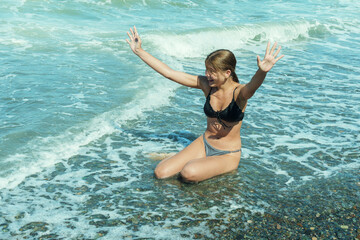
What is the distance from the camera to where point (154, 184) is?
5430 millimetres

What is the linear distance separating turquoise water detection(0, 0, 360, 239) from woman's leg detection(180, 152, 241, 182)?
0.36ft

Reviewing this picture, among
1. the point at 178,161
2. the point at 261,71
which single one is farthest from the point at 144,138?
the point at 261,71

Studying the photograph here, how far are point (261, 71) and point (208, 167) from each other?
149cm

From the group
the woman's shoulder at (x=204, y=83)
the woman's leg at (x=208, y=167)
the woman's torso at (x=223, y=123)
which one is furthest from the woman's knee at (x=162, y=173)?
the woman's shoulder at (x=204, y=83)

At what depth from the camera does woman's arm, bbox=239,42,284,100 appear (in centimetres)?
453

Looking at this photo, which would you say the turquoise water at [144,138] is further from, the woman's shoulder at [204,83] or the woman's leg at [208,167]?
the woman's shoulder at [204,83]

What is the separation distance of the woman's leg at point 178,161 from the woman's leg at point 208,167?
116mm

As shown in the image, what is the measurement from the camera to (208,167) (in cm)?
548

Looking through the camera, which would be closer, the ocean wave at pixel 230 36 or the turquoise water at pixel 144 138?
the turquoise water at pixel 144 138

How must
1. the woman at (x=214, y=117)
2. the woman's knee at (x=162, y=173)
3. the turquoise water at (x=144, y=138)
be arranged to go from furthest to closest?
the woman's knee at (x=162, y=173) < the woman at (x=214, y=117) < the turquoise water at (x=144, y=138)

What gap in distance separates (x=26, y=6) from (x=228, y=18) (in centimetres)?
888

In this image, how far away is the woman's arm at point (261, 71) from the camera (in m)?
4.53

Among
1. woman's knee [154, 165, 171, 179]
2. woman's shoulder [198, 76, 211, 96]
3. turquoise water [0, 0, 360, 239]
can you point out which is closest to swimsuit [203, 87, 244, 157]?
woman's shoulder [198, 76, 211, 96]

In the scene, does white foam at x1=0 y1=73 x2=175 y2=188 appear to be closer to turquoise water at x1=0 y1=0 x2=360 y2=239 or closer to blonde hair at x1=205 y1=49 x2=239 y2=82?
turquoise water at x1=0 y1=0 x2=360 y2=239
